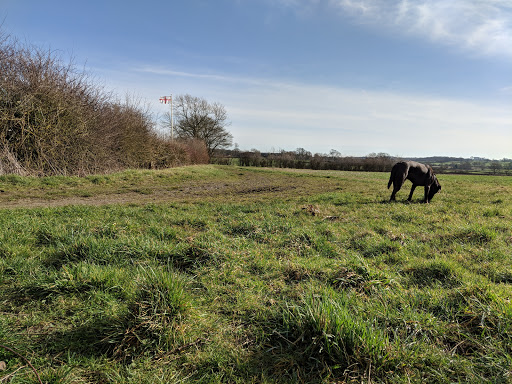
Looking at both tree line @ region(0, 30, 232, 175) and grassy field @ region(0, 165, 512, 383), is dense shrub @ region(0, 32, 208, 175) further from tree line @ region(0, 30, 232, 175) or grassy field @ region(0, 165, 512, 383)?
grassy field @ region(0, 165, 512, 383)

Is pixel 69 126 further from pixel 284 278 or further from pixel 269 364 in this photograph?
pixel 269 364

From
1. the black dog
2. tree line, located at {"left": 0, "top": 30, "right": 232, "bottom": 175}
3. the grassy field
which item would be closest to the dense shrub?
tree line, located at {"left": 0, "top": 30, "right": 232, "bottom": 175}

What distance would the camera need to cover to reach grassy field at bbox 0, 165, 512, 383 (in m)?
1.88

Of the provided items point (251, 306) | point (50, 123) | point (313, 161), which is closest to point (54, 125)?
point (50, 123)

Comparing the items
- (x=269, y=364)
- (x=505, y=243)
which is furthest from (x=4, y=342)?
(x=505, y=243)

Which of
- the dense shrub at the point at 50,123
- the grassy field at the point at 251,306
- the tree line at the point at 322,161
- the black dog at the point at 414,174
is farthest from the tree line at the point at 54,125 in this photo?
the tree line at the point at 322,161

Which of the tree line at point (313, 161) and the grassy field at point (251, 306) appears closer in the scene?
the grassy field at point (251, 306)

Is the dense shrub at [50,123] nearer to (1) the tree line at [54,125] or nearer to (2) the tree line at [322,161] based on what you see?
(1) the tree line at [54,125]

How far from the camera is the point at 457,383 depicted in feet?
5.70

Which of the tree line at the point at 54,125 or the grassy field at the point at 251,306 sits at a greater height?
the tree line at the point at 54,125

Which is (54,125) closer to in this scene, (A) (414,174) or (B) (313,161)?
(A) (414,174)

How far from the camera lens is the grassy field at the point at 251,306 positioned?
6.17ft

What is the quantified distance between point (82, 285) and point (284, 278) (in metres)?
2.23

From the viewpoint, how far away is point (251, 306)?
2705 mm
